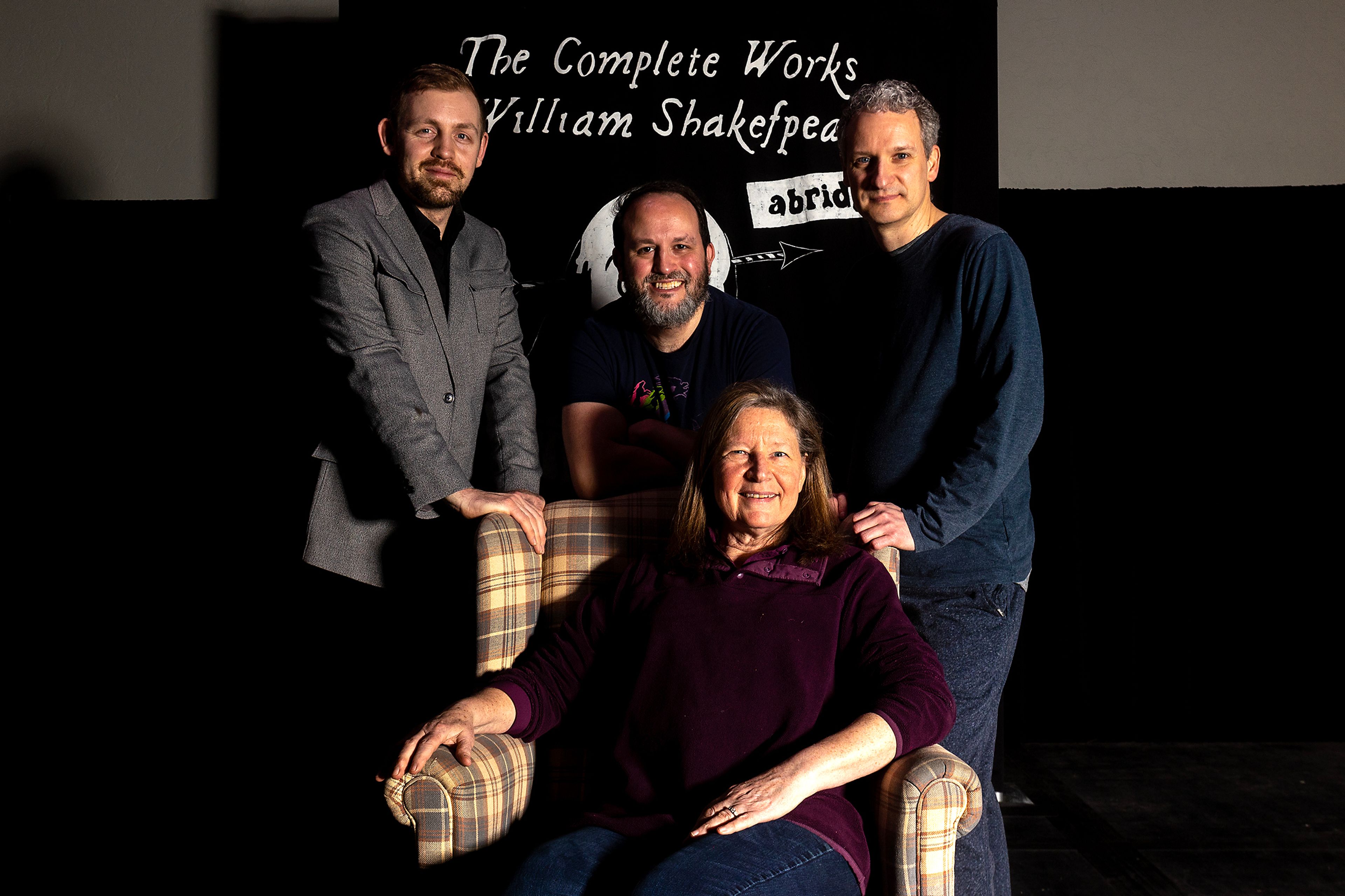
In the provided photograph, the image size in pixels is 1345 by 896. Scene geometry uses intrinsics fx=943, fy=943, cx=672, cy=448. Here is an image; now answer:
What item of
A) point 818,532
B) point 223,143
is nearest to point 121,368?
point 223,143

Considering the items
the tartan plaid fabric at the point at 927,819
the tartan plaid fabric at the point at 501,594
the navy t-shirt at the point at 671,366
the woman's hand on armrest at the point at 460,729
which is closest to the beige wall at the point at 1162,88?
the navy t-shirt at the point at 671,366

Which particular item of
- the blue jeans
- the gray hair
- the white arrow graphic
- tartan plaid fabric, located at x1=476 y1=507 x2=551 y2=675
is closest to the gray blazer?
tartan plaid fabric, located at x1=476 y1=507 x2=551 y2=675

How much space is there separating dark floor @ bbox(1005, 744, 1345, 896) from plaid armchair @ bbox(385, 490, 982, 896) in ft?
4.31

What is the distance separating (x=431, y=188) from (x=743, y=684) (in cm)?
124

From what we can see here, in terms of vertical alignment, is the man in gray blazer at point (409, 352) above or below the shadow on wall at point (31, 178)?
below

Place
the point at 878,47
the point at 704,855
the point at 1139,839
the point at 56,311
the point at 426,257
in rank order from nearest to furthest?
1. the point at 704,855
2. the point at 426,257
3. the point at 1139,839
4. the point at 878,47
5. the point at 56,311

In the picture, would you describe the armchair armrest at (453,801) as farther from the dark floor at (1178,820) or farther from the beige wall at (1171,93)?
the beige wall at (1171,93)

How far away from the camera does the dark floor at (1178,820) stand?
2.51m

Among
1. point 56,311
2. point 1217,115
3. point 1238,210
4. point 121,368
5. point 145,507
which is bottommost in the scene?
point 145,507

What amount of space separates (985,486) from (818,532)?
1.07 ft

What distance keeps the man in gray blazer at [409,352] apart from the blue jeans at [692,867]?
2.16 feet

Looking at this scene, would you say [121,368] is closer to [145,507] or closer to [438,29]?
[145,507]

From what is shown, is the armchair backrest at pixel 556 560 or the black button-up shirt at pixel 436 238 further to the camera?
the black button-up shirt at pixel 436 238

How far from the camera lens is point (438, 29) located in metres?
2.85
